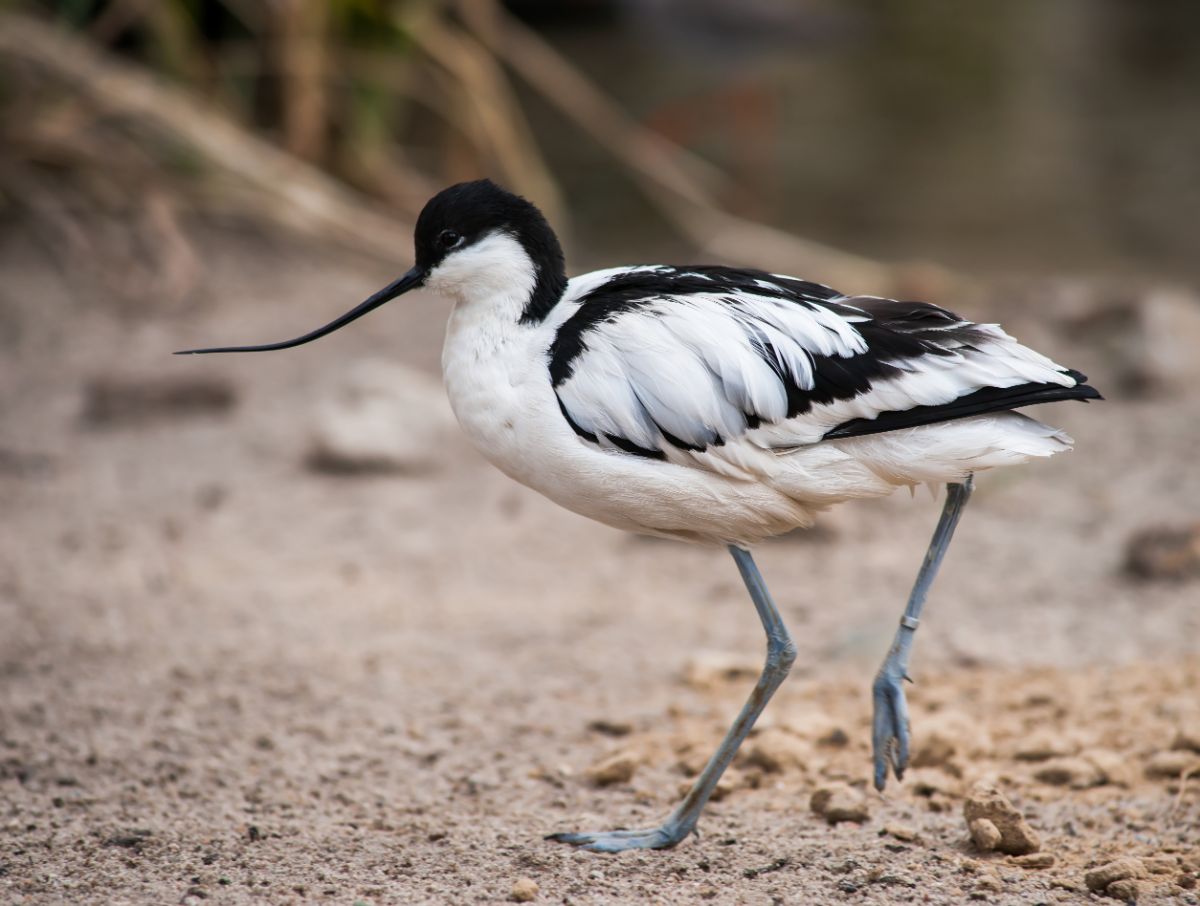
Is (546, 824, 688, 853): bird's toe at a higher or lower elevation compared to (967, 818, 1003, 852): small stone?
lower

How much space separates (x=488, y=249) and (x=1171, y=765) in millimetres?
2074

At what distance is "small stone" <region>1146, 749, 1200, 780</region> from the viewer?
3.36 meters

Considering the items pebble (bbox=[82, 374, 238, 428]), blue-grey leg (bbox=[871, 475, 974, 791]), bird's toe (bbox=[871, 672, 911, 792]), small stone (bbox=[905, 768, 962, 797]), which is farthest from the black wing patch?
pebble (bbox=[82, 374, 238, 428])

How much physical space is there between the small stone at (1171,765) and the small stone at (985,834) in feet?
2.24

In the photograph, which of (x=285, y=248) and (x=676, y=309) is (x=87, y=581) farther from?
(x=285, y=248)

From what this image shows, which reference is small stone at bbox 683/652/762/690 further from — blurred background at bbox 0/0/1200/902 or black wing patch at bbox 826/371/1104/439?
black wing patch at bbox 826/371/1104/439

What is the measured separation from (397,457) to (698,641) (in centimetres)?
170

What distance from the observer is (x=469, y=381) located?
3016 mm

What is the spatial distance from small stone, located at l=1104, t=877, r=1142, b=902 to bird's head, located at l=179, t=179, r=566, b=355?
1.67 metres

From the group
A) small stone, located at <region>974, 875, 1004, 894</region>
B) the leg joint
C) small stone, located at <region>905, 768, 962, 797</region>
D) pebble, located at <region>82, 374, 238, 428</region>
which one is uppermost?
the leg joint

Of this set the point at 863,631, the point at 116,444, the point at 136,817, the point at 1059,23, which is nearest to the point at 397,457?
the point at 116,444

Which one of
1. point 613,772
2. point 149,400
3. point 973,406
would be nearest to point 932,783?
point 613,772

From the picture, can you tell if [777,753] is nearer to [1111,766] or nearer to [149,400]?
[1111,766]

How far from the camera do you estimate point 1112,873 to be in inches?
107
